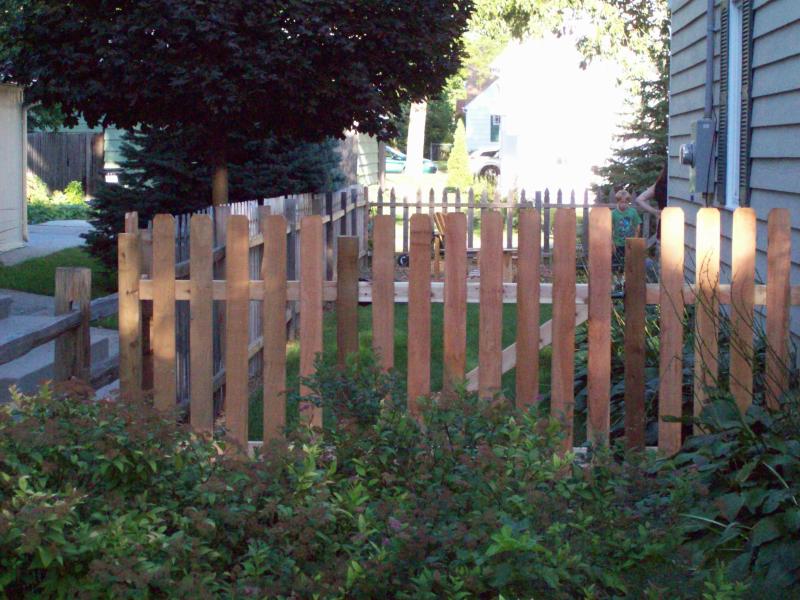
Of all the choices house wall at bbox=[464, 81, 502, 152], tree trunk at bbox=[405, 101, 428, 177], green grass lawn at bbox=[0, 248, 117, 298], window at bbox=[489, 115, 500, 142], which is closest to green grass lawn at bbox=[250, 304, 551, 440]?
green grass lawn at bbox=[0, 248, 117, 298]

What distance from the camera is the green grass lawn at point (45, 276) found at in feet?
42.1

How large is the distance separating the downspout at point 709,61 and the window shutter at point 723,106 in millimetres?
153

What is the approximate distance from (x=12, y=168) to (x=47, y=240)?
8.06ft

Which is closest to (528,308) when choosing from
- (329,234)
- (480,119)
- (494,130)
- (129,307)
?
(129,307)

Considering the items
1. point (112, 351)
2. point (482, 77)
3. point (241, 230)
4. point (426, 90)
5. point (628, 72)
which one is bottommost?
point (112, 351)

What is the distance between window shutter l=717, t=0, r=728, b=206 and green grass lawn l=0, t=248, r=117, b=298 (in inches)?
280

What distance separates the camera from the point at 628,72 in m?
27.0

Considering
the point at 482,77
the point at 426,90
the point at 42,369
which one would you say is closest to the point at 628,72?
the point at 426,90

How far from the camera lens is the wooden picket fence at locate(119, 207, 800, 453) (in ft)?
16.9

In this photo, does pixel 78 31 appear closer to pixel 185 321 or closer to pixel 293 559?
pixel 185 321

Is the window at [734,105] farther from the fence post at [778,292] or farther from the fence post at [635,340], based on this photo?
the fence post at [635,340]

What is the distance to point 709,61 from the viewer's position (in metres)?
8.98

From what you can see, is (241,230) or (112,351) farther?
(112,351)

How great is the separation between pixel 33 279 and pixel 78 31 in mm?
4209
